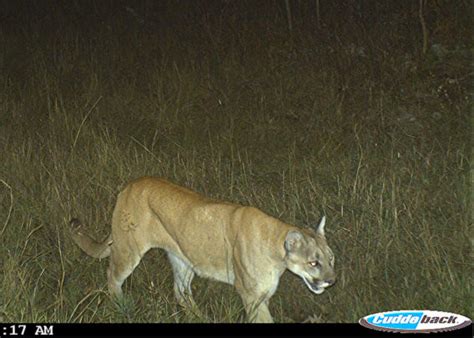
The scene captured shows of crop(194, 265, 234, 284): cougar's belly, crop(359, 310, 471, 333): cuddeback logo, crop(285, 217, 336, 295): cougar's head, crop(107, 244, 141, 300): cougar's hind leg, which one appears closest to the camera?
crop(359, 310, 471, 333): cuddeback logo

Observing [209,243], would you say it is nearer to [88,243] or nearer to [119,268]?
[119,268]

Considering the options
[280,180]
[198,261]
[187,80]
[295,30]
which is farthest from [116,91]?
[198,261]

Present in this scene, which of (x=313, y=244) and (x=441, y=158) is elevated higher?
(x=313, y=244)

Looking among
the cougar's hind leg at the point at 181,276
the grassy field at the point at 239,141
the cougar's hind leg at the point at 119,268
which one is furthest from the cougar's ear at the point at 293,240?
the cougar's hind leg at the point at 119,268

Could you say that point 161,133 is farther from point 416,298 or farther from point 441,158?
point 416,298

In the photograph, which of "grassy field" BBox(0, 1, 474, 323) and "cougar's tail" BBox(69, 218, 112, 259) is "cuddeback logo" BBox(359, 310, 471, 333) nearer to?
"grassy field" BBox(0, 1, 474, 323)

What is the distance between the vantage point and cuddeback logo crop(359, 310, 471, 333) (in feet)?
16.0

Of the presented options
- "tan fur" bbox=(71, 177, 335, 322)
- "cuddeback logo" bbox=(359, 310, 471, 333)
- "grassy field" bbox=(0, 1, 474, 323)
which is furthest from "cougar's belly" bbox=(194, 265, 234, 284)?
"cuddeback logo" bbox=(359, 310, 471, 333)

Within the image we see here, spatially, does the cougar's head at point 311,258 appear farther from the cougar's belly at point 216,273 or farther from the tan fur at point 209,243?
the cougar's belly at point 216,273

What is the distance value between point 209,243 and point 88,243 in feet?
2.96

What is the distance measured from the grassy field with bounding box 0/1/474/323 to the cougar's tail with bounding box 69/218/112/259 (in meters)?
0.22

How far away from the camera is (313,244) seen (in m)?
5.18

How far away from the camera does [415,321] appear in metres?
5.10

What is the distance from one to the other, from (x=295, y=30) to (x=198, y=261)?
209 inches
